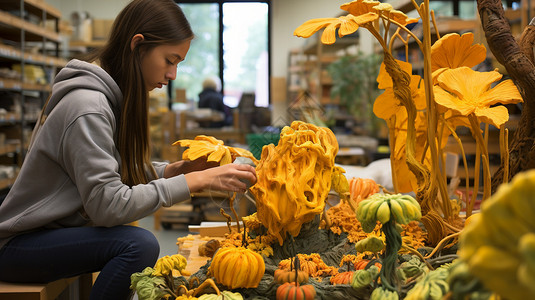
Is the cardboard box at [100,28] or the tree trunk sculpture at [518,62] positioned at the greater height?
the cardboard box at [100,28]

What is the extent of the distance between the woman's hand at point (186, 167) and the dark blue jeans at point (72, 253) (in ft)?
0.93

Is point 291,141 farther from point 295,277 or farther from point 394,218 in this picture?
point 394,218

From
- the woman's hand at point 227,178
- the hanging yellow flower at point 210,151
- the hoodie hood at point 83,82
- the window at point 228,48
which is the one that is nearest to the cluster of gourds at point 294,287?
the woman's hand at point 227,178

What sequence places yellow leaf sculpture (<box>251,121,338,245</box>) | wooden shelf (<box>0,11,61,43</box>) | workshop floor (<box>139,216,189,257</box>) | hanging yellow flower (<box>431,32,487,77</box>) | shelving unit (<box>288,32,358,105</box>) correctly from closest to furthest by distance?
yellow leaf sculpture (<box>251,121,338,245</box>) → hanging yellow flower (<box>431,32,487,77</box>) → workshop floor (<box>139,216,189,257</box>) → wooden shelf (<box>0,11,61,43</box>) → shelving unit (<box>288,32,358,105</box>)

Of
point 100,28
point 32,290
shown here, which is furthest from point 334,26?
point 100,28

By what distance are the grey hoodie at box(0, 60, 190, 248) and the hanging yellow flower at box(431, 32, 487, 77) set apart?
2.30 feet

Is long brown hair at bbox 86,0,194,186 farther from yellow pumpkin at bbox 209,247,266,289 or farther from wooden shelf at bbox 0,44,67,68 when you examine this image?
wooden shelf at bbox 0,44,67,68

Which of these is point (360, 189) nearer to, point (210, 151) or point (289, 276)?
point (210, 151)

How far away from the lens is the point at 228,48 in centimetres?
1034

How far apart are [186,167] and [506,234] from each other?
130 cm

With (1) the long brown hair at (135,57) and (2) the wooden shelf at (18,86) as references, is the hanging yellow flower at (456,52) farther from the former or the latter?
(2) the wooden shelf at (18,86)

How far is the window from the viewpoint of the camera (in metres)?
10.0

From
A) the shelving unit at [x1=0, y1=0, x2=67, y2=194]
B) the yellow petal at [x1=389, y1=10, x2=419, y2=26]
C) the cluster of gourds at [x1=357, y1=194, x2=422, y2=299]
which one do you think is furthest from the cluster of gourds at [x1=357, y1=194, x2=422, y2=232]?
the shelving unit at [x1=0, y1=0, x2=67, y2=194]

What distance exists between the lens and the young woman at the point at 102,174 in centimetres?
131
